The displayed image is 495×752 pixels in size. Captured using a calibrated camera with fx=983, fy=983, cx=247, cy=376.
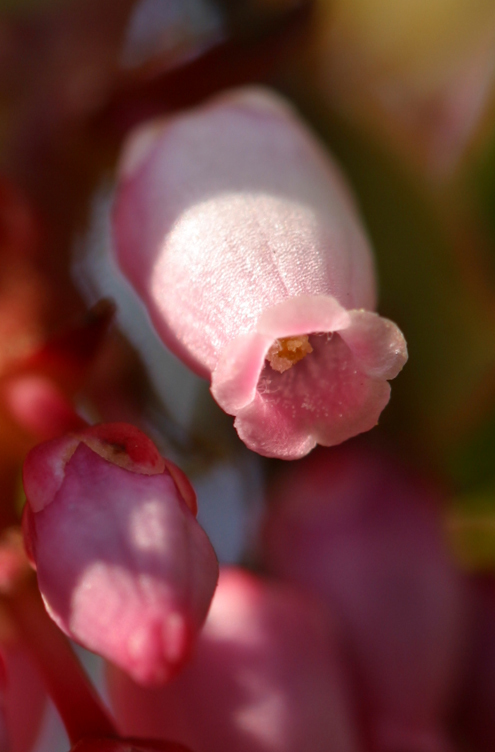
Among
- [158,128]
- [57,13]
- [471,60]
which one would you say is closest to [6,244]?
[158,128]

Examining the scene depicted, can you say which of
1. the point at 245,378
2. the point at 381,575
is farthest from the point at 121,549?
the point at 381,575

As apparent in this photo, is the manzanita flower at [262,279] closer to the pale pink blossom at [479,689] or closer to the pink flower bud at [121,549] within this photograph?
the pink flower bud at [121,549]

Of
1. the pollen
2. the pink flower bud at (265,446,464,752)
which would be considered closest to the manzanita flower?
the pollen

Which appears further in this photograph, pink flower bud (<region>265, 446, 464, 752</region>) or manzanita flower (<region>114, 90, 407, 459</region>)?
pink flower bud (<region>265, 446, 464, 752</region>)

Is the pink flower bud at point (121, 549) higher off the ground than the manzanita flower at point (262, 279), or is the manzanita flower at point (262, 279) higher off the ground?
the manzanita flower at point (262, 279)

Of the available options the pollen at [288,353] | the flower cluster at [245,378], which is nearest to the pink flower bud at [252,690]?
the flower cluster at [245,378]

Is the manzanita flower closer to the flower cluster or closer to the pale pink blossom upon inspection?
the flower cluster
